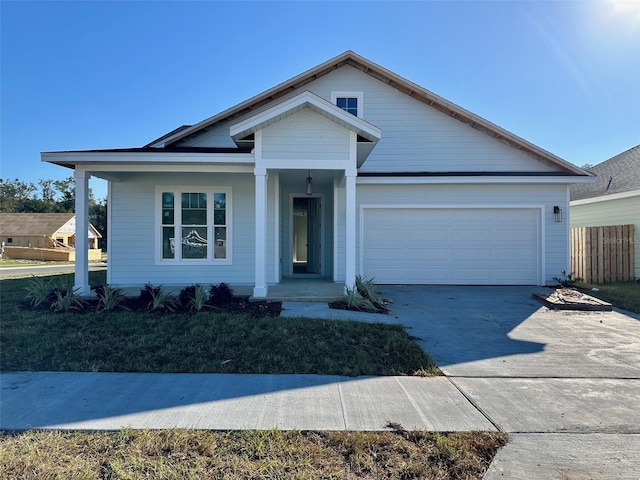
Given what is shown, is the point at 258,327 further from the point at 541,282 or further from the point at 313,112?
the point at 541,282

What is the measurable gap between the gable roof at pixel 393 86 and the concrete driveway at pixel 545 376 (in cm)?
499

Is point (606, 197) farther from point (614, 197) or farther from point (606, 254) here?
point (606, 254)

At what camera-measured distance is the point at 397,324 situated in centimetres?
699

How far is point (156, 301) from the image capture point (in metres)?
7.71

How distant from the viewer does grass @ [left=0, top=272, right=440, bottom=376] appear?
4.92 meters

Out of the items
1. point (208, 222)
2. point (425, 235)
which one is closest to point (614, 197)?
point (425, 235)

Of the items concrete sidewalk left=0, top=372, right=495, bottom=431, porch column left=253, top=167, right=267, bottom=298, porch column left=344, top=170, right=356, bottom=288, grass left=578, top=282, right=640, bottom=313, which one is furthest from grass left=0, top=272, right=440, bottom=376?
grass left=578, top=282, right=640, bottom=313

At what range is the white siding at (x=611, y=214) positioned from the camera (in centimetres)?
1370

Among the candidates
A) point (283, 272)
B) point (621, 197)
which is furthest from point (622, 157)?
point (283, 272)

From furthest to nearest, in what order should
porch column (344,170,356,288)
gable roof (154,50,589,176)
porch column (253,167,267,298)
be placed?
1. gable roof (154,50,589,176)
2. porch column (344,170,356,288)
3. porch column (253,167,267,298)

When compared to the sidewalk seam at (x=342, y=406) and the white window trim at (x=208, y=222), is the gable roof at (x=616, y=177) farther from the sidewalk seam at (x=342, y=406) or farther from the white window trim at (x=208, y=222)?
the sidewalk seam at (x=342, y=406)

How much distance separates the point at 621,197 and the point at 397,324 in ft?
41.5

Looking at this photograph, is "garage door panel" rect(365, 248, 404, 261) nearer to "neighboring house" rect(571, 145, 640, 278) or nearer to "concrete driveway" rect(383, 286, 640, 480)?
"concrete driveway" rect(383, 286, 640, 480)

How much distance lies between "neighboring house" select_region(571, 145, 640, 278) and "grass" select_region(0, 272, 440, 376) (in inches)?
491
